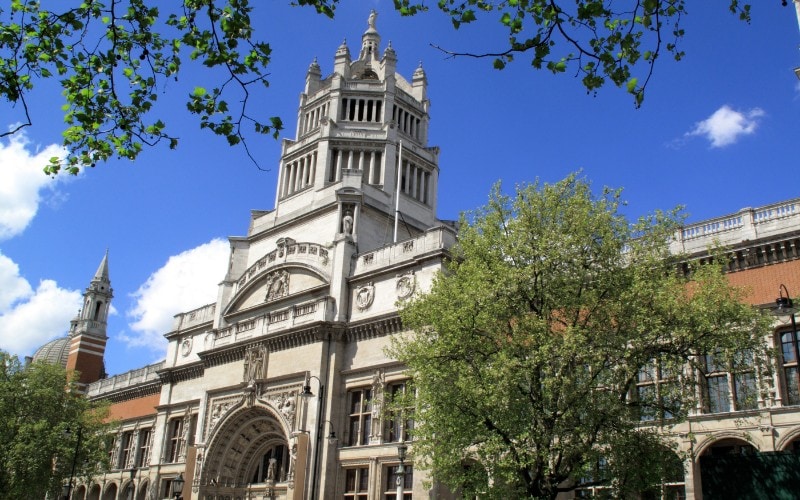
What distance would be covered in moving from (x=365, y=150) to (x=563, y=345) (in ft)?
101

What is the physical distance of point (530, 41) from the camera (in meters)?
10.9

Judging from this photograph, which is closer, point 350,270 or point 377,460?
point 377,460

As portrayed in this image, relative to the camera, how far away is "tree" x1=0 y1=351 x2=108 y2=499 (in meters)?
45.6

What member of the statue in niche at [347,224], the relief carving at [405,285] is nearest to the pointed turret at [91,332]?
the statue in niche at [347,224]

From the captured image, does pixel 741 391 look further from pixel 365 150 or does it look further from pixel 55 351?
pixel 55 351

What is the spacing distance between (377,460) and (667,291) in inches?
699

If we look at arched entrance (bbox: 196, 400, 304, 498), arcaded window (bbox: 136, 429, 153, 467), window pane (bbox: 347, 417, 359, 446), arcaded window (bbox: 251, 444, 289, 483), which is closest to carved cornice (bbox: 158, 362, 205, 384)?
arcaded window (bbox: 136, 429, 153, 467)

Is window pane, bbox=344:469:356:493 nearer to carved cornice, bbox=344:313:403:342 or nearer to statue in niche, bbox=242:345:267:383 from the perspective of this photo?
carved cornice, bbox=344:313:403:342

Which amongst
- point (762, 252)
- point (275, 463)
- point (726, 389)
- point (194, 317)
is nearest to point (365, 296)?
point (275, 463)

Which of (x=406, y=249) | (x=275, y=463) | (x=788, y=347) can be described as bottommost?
(x=275, y=463)

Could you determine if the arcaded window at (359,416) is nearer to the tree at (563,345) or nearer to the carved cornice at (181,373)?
the tree at (563,345)

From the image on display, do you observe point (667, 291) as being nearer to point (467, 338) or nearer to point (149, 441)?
point (467, 338)

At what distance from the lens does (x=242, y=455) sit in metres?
43.8

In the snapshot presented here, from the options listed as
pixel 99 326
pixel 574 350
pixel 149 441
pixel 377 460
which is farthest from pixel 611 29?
pixel 99 326
